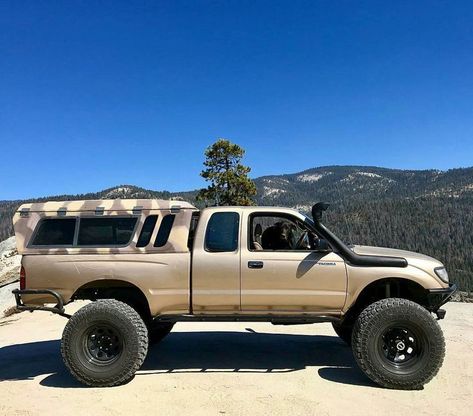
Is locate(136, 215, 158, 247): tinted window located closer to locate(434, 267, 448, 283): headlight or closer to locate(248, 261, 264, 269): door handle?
locate(248, 261, 264, 269): door handle

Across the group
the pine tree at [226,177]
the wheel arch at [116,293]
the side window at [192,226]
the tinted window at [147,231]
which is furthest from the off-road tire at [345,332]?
the pine tree at [226,177]

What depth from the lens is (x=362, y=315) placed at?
5176mm

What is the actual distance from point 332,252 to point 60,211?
3.52 metres

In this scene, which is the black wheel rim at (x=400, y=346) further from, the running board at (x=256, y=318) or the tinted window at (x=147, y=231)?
the tinted window at (x=147, y=231)

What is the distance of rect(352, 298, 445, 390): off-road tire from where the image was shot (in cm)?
496

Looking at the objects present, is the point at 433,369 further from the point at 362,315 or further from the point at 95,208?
the point at 95,208

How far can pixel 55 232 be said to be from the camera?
219 inches

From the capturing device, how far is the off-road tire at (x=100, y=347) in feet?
16.7

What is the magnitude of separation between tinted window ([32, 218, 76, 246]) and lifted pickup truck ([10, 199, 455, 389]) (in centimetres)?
1

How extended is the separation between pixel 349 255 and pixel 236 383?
2047 millimetres

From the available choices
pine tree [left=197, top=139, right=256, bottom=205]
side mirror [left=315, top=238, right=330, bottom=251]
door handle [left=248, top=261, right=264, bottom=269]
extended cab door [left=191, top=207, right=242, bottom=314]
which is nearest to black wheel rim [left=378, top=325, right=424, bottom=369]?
side mirror [left=315, top=238, right=330, bottom=251]

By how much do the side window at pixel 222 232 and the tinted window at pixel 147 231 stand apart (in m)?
0.70

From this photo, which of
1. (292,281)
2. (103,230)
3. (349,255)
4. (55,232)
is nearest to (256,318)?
(292,281)

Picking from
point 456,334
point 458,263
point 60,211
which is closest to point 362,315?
point 456,334
